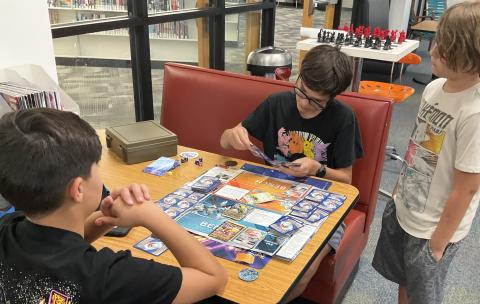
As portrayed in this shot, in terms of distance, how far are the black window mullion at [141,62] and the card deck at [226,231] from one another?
232 centimetres

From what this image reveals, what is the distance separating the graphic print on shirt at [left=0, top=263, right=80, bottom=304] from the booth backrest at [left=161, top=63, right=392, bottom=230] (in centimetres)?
151

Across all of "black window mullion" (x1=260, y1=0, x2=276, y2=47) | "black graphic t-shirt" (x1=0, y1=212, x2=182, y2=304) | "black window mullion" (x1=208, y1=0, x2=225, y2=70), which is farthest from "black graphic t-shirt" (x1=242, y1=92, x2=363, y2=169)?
"black window mullion" (x1=260, y1=0, x2=276, y2=47)

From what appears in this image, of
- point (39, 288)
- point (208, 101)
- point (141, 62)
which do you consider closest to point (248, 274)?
point (39, 288)

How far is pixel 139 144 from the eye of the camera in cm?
178

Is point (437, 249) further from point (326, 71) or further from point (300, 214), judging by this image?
point (326, 71)

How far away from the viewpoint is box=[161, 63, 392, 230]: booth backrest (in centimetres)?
204

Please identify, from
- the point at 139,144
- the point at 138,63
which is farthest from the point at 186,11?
the point at 139,144

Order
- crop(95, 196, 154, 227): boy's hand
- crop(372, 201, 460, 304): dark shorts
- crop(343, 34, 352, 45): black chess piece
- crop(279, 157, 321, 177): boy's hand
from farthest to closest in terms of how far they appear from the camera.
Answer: crop(343, 34, 352, 45): black chess piece, crop(279, 157, 321, 177): boy's hand, crop(372, 201, 460, 304): dark shorts, crop(95, 196, 154, 227): boy's hand

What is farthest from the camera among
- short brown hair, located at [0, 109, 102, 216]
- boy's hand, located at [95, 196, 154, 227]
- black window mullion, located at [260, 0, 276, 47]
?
black window mullion, located at [260, 0, 276, 47]

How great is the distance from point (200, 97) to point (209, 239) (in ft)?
4.35

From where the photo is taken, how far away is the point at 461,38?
4.26ft

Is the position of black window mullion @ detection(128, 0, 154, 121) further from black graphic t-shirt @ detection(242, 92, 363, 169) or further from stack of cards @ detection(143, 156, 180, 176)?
stack of cards @ detection(143, 156, 180, 176)

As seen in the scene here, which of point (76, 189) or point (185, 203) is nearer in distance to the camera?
point (76, 189)

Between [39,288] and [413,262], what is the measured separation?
1.27m
